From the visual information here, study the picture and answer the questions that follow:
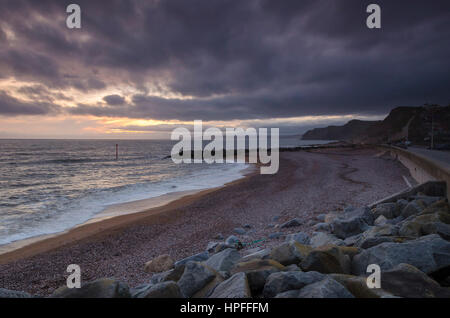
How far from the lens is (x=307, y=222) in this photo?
7867 millimetres

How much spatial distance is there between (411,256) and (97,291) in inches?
149

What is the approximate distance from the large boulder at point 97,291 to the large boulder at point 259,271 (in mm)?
1403

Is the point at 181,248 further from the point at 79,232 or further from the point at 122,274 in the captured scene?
the point at 79,232

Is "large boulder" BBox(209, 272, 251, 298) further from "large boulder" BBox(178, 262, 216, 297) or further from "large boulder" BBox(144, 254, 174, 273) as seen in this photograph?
"large boulder" BBox(144, 254, 174, 273)

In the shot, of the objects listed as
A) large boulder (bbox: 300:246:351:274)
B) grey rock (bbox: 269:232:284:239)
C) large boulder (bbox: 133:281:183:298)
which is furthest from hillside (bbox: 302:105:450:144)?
large boulder (bbox: 133:281:183:298)

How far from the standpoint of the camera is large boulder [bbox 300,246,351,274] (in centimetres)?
312

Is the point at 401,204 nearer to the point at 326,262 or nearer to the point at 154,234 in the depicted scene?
the point at 326,262

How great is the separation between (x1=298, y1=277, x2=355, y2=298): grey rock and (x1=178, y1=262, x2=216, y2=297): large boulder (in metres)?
1.28

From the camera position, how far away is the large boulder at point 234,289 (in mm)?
2518

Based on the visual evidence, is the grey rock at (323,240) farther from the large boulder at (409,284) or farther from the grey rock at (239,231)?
the grey rock at (239,231)

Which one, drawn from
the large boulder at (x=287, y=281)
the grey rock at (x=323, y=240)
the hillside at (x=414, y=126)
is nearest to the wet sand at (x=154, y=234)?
the grey rock at (x=323, y=240)

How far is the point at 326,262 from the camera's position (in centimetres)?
316

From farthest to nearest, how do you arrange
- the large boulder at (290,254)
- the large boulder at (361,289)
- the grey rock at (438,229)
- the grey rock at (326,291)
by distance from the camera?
the grey rock at (438,229) → the large boulder at (290,254) → the large boulder at (361,289) → the grey rock at (326,291)

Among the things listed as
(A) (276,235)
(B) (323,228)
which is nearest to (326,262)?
(B) (323,228)
